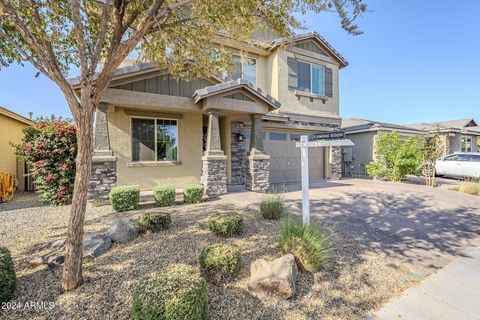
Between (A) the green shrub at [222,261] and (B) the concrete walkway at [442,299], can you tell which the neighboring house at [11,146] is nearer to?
(A) the green shrub at [222,261]

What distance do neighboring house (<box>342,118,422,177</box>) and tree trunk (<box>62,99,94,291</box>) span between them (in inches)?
622

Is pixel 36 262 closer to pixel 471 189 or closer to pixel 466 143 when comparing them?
pixel 471 189

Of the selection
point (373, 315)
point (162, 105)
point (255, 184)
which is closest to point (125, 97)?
point (162, 105)

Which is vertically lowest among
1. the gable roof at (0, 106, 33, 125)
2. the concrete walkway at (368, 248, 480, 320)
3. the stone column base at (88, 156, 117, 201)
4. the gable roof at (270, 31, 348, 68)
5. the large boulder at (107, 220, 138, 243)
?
the concrete walkway at (368, 248, 480, 320)

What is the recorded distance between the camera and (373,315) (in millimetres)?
2768

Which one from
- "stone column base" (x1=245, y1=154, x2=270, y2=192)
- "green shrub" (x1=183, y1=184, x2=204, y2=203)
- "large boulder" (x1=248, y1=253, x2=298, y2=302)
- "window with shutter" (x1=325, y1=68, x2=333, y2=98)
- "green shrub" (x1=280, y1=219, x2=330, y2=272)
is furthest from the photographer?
"window with shutter" (x1=325, y1=68, x2=333, y2=98)

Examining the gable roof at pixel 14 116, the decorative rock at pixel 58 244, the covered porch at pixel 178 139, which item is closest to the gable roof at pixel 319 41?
Result: the covered porch at pixel 178 139

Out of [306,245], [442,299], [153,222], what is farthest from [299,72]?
[442,299]

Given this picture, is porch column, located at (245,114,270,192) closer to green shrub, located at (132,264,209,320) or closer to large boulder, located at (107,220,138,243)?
large boulder, located at (107,220,138,243)

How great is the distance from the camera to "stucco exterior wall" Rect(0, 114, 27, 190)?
11.0 m

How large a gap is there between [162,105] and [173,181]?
2.98 m

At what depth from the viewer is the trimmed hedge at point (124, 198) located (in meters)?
6.51

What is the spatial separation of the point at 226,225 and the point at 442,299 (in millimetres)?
3418

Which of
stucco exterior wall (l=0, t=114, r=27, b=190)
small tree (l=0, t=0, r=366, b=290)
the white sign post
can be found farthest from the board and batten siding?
stucco exterior wall (l=0, t=114, r=27, b=190)
